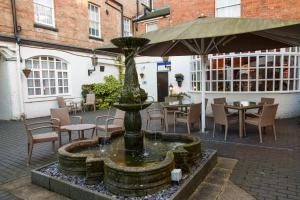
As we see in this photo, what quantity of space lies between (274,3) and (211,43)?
16.1 feet

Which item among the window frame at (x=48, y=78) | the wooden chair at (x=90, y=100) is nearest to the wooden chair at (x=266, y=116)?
the wooden chair at (x=90, y=100)

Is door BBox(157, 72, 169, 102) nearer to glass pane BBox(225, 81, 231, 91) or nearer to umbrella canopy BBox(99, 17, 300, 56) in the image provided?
glass pane BBox(225, 81, 231, 91)

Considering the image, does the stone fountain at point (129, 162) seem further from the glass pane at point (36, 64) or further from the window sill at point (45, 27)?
the window sill at point (45, 27)

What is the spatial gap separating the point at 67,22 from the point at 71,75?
2.60 metres

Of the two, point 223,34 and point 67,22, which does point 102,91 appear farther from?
point 223,34

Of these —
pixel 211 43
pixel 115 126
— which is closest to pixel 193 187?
pixel 115 126

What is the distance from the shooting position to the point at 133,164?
3.38m

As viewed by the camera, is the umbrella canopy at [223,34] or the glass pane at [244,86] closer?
the umbrella canopy at [223,34]

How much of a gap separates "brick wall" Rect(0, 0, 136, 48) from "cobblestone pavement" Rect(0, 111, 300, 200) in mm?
4680

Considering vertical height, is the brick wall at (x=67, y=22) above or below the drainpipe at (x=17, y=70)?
above

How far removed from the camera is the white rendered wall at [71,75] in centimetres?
979

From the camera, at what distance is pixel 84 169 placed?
334 cm

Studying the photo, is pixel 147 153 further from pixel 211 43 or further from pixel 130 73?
pixel 211 43

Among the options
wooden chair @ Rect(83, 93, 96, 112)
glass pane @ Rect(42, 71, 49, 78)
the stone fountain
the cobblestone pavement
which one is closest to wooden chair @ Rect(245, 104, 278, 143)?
the cobblestone pavement
